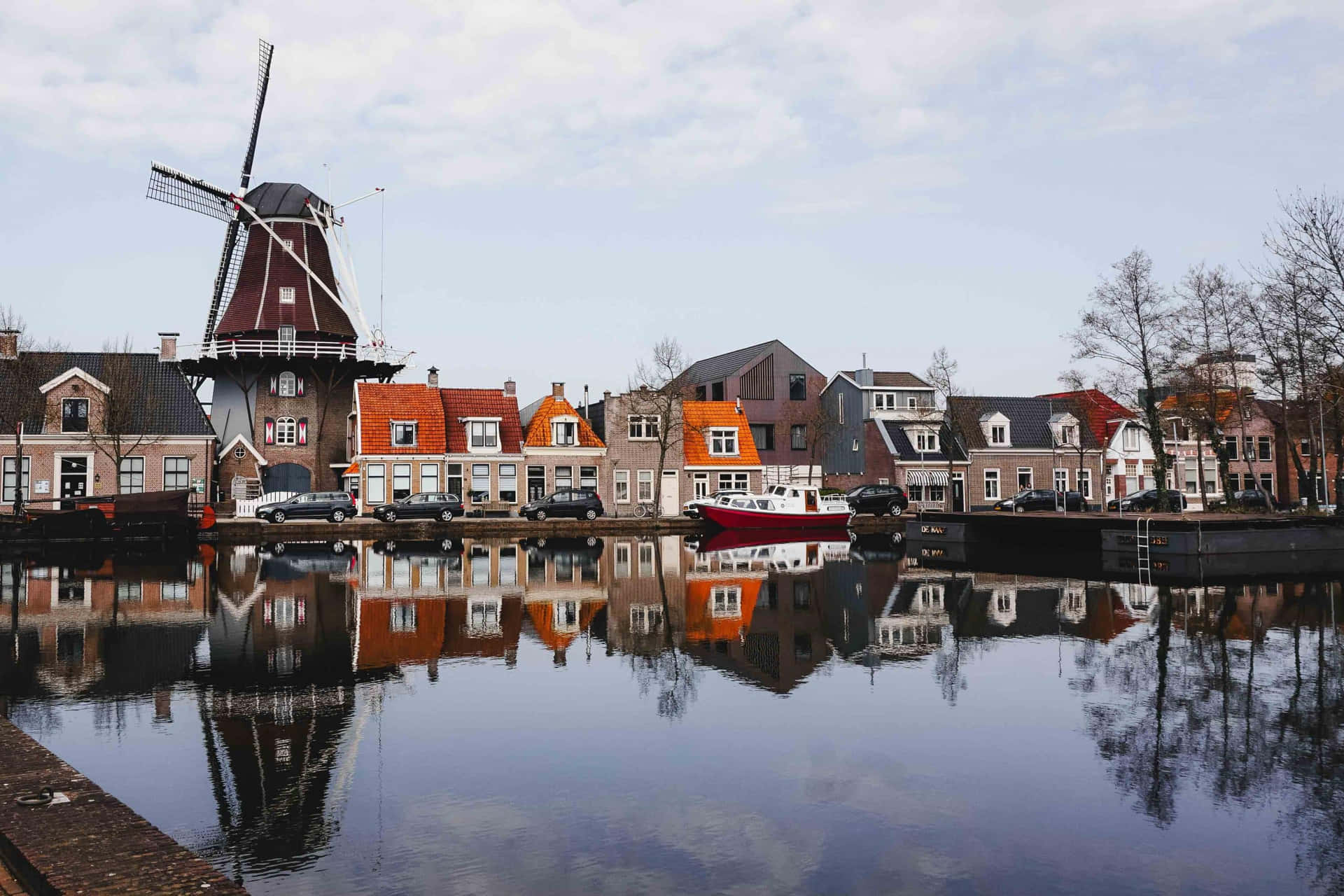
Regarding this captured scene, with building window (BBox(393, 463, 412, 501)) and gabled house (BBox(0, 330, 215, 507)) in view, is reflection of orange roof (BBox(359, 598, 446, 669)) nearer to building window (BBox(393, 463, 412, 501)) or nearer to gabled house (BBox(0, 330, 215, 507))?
building window (BBox(393, 463, 412, 501))

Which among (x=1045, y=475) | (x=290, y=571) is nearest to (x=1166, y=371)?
(x=1045, y=475)

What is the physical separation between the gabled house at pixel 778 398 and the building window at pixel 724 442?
8450 millimetres

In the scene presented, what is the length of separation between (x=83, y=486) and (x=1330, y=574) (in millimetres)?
57272

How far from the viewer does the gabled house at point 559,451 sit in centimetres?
6538

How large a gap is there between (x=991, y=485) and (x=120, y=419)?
180ft

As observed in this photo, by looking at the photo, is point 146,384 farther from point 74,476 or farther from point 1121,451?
point 1121,451

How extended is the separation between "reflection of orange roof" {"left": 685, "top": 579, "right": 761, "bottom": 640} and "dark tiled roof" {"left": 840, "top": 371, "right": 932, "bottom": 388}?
4862cm

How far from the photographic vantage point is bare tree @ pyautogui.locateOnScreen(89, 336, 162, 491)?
56438mm

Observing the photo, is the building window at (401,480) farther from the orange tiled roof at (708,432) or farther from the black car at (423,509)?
the orange tiled roof at (708,432)

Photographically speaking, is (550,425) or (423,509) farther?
(550,425)

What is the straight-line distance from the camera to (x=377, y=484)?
61.7m

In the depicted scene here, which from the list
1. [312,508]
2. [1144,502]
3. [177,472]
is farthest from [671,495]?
[1144,502]

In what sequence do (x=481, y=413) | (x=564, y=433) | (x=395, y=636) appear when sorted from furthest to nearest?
(x=564, y=433)
(x=481, y=413)
(x=395, y=636)

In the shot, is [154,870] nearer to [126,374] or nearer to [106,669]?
[106,669]
